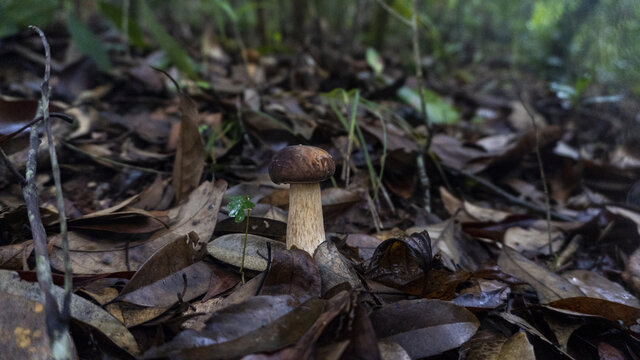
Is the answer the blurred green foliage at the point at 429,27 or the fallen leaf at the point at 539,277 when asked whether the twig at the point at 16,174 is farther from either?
the blurred green foliage at the point at 429,27

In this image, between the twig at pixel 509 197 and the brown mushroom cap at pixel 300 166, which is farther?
the twig at pixel 509 197

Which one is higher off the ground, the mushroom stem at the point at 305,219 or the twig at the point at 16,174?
the twig at the point at 16,174

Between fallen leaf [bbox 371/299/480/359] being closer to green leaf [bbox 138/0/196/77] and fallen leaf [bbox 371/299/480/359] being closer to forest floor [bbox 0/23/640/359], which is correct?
forest floor [bbox 0/23/640/359]

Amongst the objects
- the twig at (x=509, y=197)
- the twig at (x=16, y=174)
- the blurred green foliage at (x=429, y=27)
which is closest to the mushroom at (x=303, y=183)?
the twig at (x=16, y=174)

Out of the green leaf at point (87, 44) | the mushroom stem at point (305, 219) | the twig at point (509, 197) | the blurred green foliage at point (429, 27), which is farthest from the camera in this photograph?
the blurred green foliage at point (429, 27)

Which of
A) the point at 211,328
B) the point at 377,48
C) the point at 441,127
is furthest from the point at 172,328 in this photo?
the point at 377,48

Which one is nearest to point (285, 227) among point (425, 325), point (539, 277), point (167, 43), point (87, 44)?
point (425, 325)
